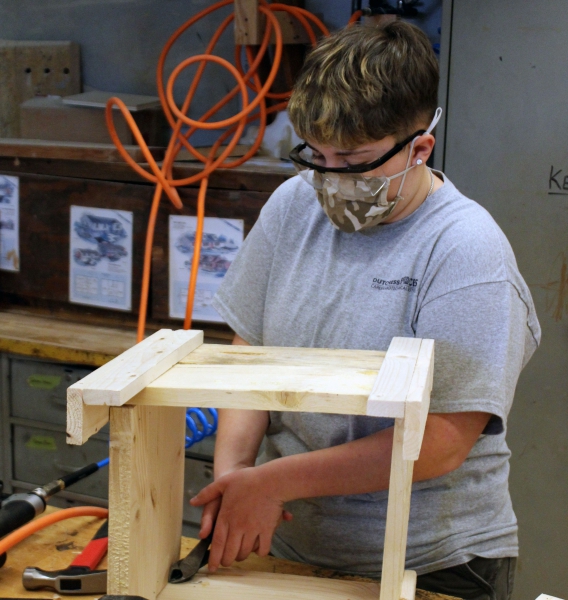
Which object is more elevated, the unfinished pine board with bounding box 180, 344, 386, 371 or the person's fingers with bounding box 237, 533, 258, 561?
the unfinished pine board with bounding box 180, 344, 386, 371

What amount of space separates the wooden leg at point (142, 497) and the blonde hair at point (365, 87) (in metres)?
0.40

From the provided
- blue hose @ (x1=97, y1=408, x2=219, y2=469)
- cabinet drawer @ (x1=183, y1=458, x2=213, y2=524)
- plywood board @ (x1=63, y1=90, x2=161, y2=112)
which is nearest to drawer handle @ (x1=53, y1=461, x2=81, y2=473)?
cabinet drawer @ (x1=183, y1=458, x2=213, y2=524)

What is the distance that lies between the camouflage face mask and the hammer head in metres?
0.55

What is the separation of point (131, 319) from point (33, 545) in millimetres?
1151

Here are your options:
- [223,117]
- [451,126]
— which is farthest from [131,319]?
[451,126]

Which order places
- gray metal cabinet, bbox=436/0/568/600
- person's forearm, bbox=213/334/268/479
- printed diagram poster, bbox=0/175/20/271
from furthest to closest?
printed diagram poster, bbox=0/175/20/271, gray metal cabinet, bbox=436/0/568/600, person's forearm, bbox=213/334/268/479

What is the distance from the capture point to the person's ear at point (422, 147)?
3.08 ft

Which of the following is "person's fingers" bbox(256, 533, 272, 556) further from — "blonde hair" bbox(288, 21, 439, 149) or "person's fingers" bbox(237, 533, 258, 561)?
"blonde hair" bbox(288, 21, 439, 149)

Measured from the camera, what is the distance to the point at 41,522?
103cm

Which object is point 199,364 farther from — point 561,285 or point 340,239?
point 561,285

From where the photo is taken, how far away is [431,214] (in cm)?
96

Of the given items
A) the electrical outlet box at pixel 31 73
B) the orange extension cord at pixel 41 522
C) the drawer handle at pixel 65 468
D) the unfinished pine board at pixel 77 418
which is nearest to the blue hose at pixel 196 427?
the orange extension cord at pixel 41 522

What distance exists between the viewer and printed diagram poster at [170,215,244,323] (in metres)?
1.95

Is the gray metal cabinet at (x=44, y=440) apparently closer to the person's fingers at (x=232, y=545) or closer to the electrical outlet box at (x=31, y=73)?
the electrical outlet box at (x=31, y=73)
